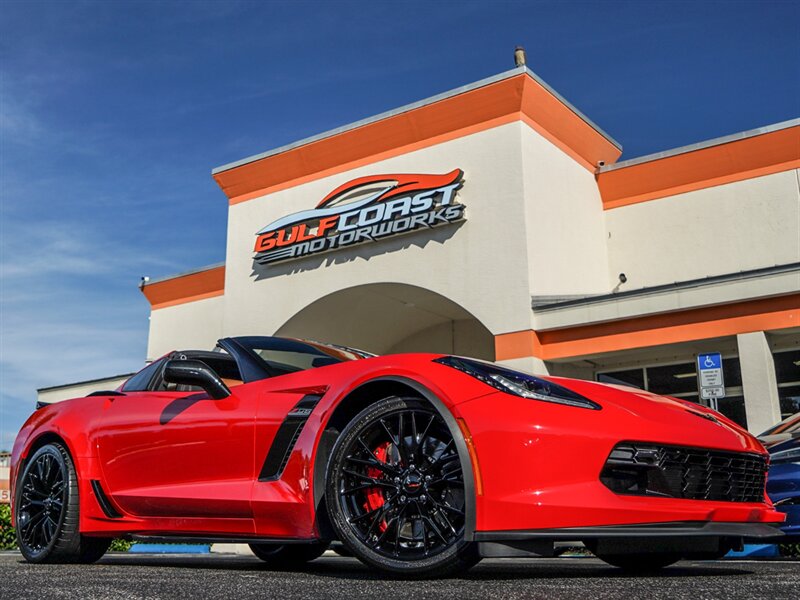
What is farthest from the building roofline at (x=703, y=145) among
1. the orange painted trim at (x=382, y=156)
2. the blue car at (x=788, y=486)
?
the blue car at (x=788, y=486)

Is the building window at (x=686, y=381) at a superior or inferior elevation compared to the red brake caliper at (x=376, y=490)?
superior

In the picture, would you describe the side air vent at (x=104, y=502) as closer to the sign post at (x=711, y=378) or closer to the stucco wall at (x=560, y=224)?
the sign post at (x=711, y=378)

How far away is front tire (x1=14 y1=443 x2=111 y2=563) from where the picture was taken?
15.7ft

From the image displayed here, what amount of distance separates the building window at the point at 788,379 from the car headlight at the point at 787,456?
9308 millimetres

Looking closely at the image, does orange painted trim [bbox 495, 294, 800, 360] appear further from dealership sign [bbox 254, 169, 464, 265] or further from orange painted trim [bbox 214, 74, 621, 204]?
orange painted trim [bbox 214, 74, 621, 204]

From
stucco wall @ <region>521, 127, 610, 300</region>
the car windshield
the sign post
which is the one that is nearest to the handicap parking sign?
the sign post

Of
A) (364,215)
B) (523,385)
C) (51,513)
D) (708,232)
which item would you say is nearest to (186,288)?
(364,215)

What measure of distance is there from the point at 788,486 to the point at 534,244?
10463mm

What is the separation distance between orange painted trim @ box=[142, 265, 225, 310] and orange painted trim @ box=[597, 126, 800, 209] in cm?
1061

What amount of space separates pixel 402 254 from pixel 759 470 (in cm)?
1440

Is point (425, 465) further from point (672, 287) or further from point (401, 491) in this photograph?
point (672, 287)

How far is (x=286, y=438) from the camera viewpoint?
3.79m

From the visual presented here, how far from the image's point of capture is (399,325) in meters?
20.8

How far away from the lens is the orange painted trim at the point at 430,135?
55.2 ft
